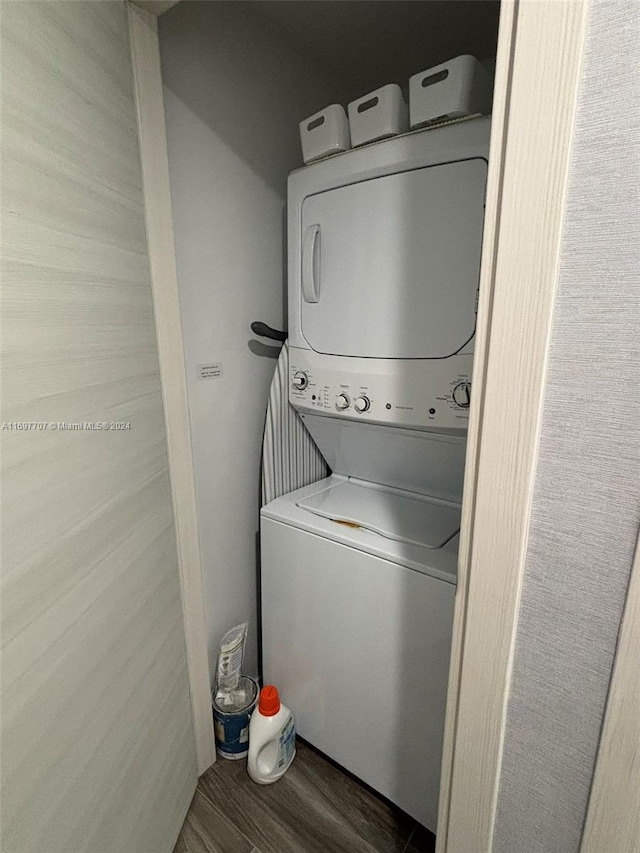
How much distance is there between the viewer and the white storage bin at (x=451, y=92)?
1.08m

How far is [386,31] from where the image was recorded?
1.59 metres

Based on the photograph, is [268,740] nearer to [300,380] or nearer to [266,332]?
[300,380]

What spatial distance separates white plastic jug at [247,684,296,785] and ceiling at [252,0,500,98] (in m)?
2.30

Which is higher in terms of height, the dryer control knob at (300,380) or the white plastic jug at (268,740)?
the dryer control knob at (300,380)

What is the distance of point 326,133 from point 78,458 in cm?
116

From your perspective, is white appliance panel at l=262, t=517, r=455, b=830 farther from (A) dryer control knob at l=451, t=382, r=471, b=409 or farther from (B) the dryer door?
(B) the dryer door

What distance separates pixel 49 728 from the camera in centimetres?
79

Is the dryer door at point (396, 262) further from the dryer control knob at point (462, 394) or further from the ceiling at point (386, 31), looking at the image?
the ceiling at point (386, 31)

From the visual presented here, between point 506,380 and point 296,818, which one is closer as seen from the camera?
point 506,380

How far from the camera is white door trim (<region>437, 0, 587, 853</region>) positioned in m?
0.58

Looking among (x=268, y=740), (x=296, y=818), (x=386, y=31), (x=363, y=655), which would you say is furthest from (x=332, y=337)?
(x=296, y=818)

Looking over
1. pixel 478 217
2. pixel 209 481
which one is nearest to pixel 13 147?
pixel 478 217

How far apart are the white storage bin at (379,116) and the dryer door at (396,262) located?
133mm

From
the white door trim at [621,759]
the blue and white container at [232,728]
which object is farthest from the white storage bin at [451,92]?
the blue and white container at [232,728]
